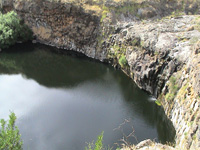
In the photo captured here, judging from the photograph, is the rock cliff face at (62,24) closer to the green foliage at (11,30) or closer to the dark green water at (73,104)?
the green foliage at (11,30)

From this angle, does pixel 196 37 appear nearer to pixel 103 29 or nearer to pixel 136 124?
pixel 136 124

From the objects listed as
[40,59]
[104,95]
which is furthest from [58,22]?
[104,95]

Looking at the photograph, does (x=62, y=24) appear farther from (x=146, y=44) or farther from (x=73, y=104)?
(x=73, y=104)

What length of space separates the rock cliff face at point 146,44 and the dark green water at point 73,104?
2.17 meters

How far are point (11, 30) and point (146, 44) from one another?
87.8 ft

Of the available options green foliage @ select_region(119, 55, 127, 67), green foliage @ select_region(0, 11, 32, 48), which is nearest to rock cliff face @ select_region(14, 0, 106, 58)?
green foliage @ select_region(0, 11, 32, 48)

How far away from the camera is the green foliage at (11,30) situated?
45219mm

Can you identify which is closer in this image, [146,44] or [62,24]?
[146,44]

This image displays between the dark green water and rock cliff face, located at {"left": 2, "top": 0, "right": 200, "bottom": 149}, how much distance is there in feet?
7.12

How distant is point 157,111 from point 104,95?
7167 mm

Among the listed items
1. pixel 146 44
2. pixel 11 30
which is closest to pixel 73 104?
pixel 146 44

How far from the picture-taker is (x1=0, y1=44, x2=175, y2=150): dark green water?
2405 centimetres

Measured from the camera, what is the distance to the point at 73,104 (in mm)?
29219

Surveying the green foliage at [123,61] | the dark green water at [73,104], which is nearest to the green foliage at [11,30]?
the dark green water at [73,104]
